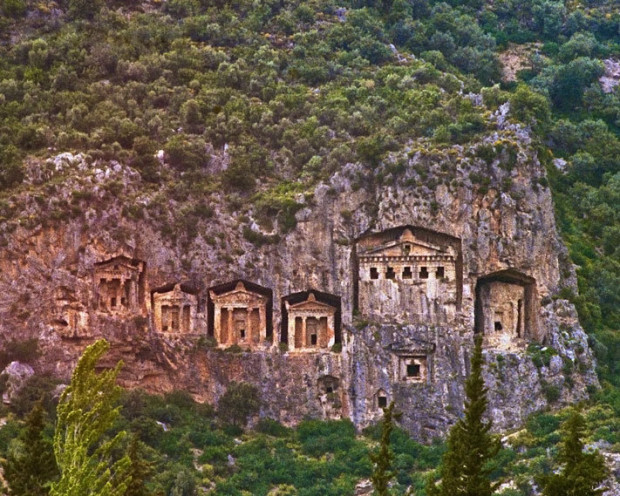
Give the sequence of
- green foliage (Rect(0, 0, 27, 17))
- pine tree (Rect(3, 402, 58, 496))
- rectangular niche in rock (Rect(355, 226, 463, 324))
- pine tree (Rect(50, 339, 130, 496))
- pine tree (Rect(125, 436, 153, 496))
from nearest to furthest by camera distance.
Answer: pine tree (Rect(50, 339, 130, 496)) < pine tree (Rect(125, 436, 153, 496)) < pine tree (Rect(3, 402, 58, 496)) < rectangular niche in rock (Rect(355, 226, 463, 324)) < green foliage (Rect(0, 0, 27, 17))

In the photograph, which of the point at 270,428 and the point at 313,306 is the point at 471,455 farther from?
the point at 313,306

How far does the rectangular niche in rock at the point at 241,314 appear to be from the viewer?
74312mm

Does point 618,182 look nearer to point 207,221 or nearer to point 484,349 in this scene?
point 484,349

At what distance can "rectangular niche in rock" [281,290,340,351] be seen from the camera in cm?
7406

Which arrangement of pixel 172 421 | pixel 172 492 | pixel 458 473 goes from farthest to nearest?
pixel 172 421, pixel 172 492, pixel 458 473

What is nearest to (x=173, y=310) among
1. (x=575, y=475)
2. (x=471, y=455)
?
(x=471, y=455)

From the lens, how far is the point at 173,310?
74.4 meters

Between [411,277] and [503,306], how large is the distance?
4.14 meters

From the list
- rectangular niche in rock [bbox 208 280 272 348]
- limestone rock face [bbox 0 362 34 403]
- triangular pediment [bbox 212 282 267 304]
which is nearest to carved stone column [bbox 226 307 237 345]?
rectangular niche in rock [bbox 208 280 272 348]

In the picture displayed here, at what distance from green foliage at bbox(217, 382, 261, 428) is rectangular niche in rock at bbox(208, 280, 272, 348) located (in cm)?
203

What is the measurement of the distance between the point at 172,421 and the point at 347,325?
835 centimetres

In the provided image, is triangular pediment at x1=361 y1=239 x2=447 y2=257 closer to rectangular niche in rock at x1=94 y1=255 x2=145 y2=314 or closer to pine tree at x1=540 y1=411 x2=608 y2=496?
rectangular niche in rock at x1=94 y1=255 x2=145 y2=314

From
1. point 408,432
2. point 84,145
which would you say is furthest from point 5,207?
point 408,432

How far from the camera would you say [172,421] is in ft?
237
